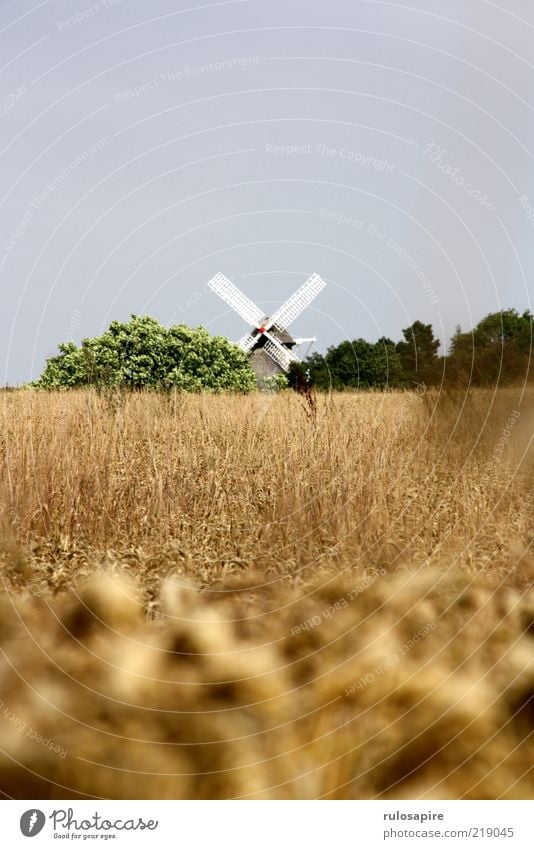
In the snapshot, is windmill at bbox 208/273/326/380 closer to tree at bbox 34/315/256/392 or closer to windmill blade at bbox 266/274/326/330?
windmill blade at bbox 266/274/326/330

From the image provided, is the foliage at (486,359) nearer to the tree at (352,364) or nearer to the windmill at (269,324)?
the tree at (352,364)

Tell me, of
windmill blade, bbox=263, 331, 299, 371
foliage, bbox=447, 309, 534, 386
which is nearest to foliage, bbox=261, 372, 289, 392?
windmill blade, bbox=263, 331, 299, 371

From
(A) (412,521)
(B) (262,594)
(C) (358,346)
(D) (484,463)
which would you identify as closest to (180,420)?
(D) (484,463)

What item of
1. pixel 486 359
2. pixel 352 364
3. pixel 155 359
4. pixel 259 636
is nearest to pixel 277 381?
pixel 352 364

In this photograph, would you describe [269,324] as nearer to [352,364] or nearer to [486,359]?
[352,364]

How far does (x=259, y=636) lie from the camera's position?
9.88ft

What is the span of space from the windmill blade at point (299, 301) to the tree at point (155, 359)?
6453mm

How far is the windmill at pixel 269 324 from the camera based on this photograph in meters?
22.5

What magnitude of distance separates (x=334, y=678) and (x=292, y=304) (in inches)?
811

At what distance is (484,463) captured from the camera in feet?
19.5

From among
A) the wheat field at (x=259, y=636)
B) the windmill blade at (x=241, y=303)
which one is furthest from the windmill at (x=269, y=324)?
the wheat field at (x=259, y=636)

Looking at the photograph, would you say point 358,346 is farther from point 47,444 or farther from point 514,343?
point 47,444

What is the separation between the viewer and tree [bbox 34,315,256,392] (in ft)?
50.2

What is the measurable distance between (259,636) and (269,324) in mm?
19971
